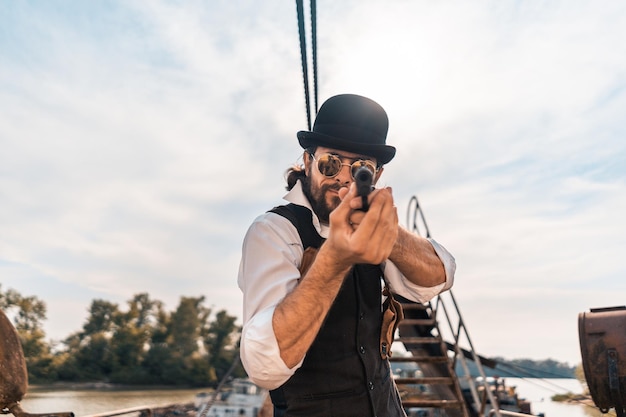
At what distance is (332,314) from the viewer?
5.03 ft

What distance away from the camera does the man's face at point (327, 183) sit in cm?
163

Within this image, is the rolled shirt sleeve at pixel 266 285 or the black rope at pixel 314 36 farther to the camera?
the black rope at pixel 314 36

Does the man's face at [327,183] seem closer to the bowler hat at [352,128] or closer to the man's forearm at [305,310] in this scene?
the bowler hat at [352,128]

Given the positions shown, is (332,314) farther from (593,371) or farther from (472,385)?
(472,385)

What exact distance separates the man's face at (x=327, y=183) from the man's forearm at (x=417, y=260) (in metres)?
0.25

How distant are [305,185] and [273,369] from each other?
74 centimetres

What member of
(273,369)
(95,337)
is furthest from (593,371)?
(95,337)

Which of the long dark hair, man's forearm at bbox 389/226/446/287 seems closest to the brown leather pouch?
man's forearm at bbox 389/226/446/287

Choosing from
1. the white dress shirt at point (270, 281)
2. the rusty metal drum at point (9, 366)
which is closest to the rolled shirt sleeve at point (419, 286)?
the white dress shirt at point (270, 281)

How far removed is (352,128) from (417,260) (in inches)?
19.9

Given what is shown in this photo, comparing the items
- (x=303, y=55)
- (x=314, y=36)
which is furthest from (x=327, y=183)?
(x=314, y=36)

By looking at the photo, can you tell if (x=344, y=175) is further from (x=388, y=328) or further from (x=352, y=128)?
(x=388, y=328)

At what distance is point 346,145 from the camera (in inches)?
63.8

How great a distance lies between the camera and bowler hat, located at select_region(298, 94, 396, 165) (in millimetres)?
1638
